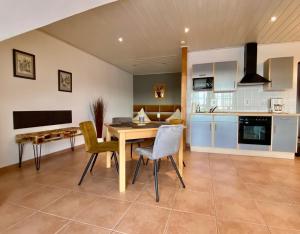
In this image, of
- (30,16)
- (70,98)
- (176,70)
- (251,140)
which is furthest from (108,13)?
(176,70)

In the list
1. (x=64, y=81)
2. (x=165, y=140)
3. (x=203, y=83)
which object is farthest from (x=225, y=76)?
(x=64, y=81)

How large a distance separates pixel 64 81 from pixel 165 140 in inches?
120

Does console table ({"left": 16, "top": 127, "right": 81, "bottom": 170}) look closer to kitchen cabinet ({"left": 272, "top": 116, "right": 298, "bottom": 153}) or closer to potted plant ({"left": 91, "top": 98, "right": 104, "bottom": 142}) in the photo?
potted plant ({"left": 91, "top": 98, "right": 104, "bottom": 142})

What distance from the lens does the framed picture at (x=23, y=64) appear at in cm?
284

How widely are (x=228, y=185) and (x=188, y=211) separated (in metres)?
0.87

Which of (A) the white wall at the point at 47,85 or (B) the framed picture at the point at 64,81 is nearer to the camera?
(A) the white wall at the point at 47,85

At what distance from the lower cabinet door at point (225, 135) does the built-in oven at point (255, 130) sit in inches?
5.6

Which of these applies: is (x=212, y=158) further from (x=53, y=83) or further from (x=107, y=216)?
(x=53, y=83)

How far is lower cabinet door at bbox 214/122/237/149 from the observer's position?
371 centimetres

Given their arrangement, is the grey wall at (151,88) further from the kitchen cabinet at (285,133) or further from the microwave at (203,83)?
the kitchen cabinet at (285,133)

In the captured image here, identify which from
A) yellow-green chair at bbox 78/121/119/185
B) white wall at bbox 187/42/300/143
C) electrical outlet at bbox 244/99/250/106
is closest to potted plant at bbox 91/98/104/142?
yellow-green chair at bbox 78/121/119/185

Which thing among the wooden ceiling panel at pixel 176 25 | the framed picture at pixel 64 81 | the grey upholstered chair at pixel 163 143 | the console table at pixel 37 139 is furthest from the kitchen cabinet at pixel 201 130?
the framed picture at pixel 64 81

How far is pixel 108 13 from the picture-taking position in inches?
103

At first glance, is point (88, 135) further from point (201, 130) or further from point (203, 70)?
point (203, 70)
